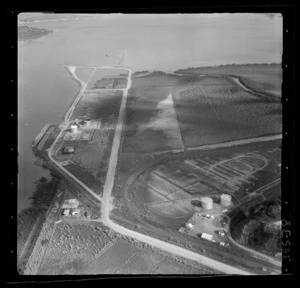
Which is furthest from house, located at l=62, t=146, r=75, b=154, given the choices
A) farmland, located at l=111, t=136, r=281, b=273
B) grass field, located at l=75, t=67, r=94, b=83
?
grass field, located at l=75, t=67, r=94, b=83

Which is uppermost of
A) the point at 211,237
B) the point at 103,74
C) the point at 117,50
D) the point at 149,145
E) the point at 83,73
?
the point at 117,50

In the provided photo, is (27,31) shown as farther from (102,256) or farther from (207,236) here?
(207,236)

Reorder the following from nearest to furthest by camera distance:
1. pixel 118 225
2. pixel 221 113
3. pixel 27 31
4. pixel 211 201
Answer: pixel 118 225
pixel 211 201
pixel 27 31
pixel 221 113

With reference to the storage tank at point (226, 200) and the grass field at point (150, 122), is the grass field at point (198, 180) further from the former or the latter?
the grass field at point (150, 122)

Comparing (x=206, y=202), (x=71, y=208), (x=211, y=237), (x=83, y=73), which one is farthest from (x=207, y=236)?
(x=83, y=73)

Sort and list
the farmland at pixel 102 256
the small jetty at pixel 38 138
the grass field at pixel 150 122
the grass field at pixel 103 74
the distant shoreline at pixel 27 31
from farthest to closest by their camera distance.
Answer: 1. the grass field at pixel 103 74
2. the grass field at pixel 150 122
3. the small jetty at pixel 38 138
4. the distant shoreline at pixel 27 31
5. the farmland at pixel 102 256

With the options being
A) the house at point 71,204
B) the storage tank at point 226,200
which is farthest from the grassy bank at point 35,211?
the storage tank at point 226,200
